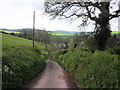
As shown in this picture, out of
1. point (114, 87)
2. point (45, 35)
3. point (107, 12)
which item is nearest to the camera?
point (114, 87)

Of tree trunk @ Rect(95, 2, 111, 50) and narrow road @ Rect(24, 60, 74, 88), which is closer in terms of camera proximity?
narrow road @ Rect(24, 60, 74, 88)

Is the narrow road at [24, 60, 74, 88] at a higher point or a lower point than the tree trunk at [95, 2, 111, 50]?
lower

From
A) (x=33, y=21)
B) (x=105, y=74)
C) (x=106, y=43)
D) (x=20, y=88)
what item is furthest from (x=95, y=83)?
(x=33, y=21)

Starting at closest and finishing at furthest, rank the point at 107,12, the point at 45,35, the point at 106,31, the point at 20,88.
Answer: the point at 20,88, the point at 107,12, the point at 106,31, the point at 45,35

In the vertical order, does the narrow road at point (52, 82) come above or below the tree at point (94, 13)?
below

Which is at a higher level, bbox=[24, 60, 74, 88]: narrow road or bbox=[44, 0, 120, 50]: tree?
bbox=[44, 0, 120, 50]: tree

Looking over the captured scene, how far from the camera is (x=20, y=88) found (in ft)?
27.8

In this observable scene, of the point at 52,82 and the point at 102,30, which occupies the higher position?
the point at 102,30

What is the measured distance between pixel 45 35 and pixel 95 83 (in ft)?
198

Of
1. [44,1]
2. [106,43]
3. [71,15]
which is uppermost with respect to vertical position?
[44,1]

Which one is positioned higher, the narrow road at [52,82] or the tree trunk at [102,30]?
the tree trunk at [102,30]

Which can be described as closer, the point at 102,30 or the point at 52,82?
the point at 52,82

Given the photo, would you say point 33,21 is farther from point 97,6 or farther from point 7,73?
point 7,73

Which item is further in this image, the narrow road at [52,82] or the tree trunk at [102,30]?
the tree trunk at [102,30]
